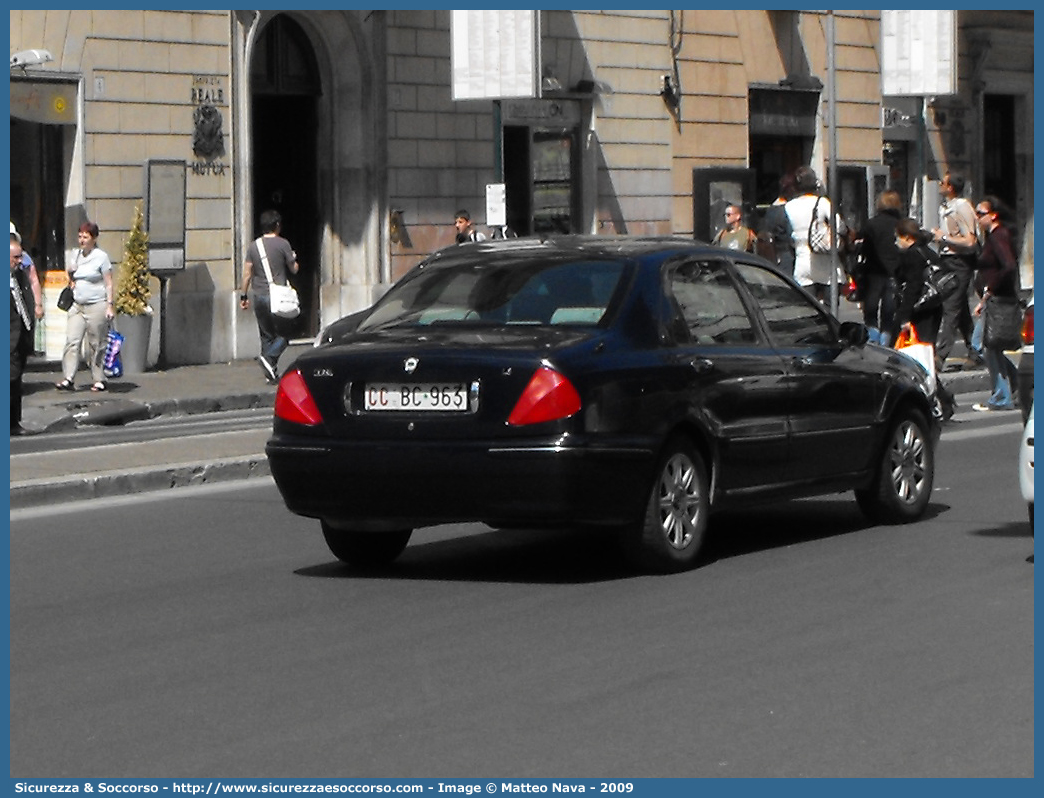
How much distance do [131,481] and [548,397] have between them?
5.04 metres

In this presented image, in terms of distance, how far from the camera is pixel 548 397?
9.45 metres

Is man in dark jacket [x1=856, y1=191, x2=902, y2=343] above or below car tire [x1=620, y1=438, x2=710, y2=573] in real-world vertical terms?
above

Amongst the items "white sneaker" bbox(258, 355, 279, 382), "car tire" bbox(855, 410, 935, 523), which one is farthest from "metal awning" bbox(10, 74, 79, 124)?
"car tire" bbox(855, 410, 935, 523)

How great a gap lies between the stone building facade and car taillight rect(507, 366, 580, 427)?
15.8 meters

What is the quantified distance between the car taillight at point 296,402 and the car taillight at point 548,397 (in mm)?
967

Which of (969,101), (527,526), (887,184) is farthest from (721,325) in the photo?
(969,101)

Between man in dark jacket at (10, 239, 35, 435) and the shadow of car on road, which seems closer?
the shadow of car on road

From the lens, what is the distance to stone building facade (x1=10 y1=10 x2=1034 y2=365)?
2495 cm

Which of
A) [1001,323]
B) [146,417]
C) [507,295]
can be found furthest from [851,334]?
[146,417]

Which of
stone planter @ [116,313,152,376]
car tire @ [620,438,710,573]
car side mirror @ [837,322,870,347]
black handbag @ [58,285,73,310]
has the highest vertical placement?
black handbag @ [58,285,73,310]

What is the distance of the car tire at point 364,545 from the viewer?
10.5 metres

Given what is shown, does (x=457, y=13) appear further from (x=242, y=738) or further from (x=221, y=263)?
(x=242, y=738)

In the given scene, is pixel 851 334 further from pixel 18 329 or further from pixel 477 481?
pixel 18 329

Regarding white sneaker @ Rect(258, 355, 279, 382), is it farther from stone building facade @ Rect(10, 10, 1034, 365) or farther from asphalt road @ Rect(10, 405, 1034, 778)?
asphalt road @ Rect(10, 405, 1034, 778)
